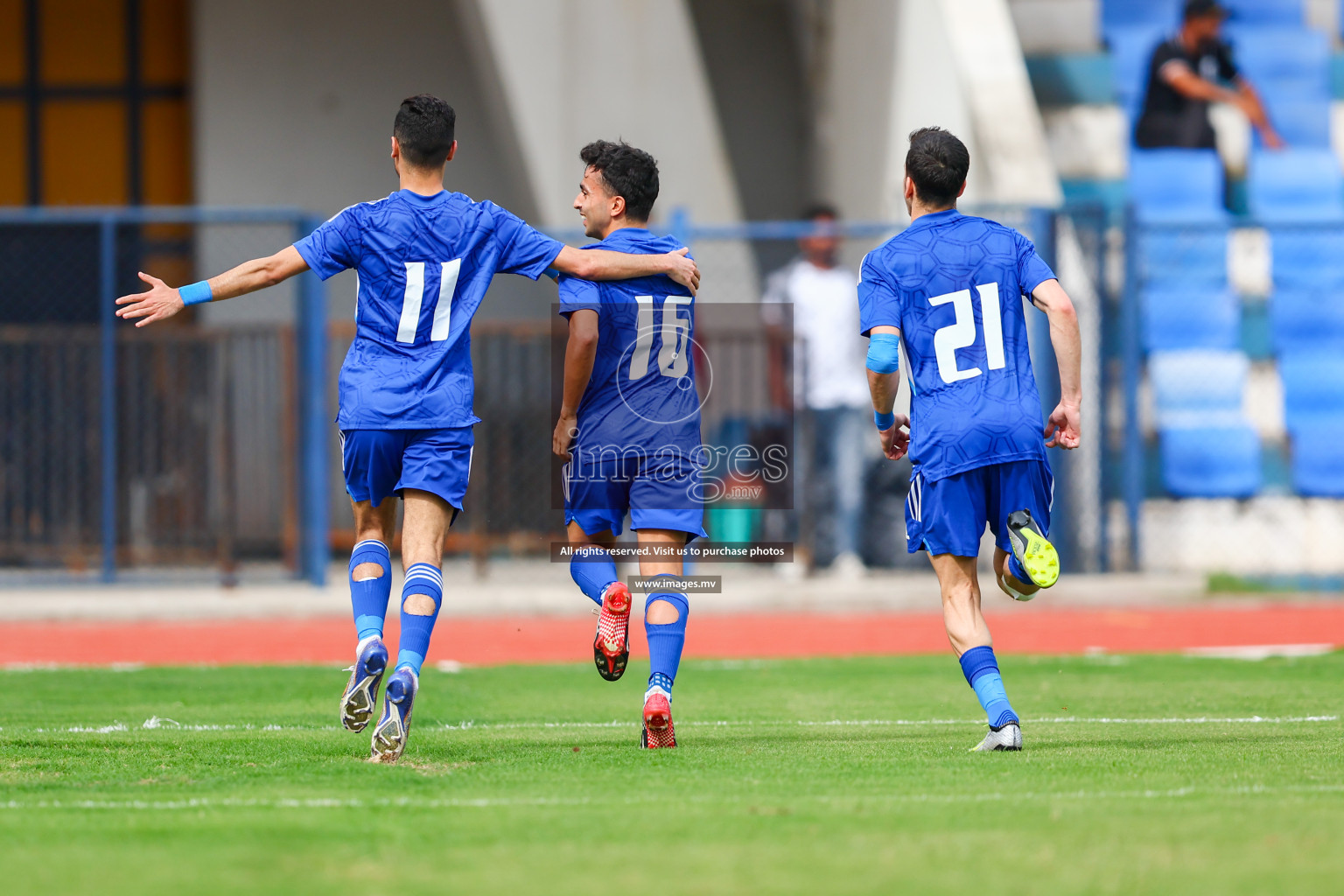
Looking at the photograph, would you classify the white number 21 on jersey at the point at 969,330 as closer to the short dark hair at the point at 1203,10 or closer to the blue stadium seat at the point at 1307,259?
the blue stadium seat at the point at 1307,259

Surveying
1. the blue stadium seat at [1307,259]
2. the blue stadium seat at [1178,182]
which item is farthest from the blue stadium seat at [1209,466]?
the blue stadium seat at [1178,182]

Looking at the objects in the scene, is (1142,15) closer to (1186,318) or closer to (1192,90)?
(1192,90)

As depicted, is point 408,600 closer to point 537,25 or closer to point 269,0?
point 537,25

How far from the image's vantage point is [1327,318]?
1458 centimetres

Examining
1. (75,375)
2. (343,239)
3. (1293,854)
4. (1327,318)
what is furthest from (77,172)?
(1293,854)

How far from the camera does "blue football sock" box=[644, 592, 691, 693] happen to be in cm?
585

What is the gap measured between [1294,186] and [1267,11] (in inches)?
109

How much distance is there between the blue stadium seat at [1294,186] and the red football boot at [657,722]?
474 inches

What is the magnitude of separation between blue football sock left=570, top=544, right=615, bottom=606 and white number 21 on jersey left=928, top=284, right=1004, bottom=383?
56.5 inches

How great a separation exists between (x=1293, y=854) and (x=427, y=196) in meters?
3.39

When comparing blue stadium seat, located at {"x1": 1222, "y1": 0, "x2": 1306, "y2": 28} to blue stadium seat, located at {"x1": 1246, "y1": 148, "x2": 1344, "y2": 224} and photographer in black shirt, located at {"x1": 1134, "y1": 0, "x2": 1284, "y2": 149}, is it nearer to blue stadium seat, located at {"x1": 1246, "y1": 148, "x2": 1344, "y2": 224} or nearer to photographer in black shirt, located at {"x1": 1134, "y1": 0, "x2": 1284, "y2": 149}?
photographer in black shirt, located at {"x1": 1134, "y1": 0, "x2": 1284, "y2": 149}

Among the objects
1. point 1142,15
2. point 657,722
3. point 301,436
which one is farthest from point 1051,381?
point 657,722

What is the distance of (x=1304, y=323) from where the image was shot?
1477 centimetres

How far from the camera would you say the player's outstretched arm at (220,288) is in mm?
5500
